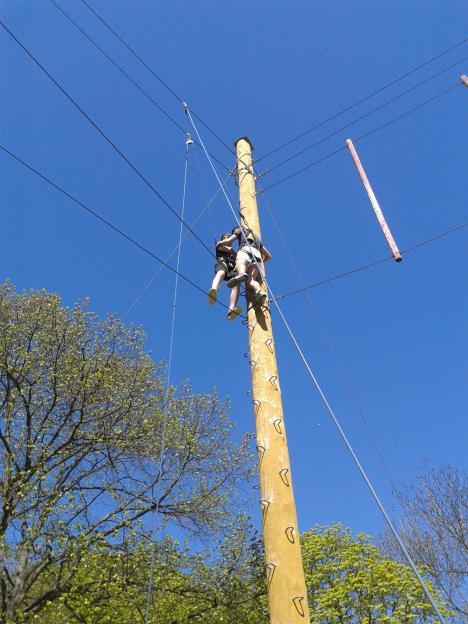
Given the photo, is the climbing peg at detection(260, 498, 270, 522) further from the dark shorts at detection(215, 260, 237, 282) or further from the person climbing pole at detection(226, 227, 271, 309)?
the dark shorts at detection(215, 260, 237, 282)

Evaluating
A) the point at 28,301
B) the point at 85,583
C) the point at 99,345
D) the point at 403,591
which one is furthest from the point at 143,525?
the point at 403,591

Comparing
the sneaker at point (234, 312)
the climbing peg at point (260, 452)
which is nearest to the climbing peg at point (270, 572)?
the climbing peg at point (260, 452)

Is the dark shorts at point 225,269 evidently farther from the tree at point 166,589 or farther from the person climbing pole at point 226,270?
the tree at point 166,589

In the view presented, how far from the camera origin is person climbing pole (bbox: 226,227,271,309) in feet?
16.9

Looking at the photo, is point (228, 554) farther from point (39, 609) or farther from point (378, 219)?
point (378, 219)

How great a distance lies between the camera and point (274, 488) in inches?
152

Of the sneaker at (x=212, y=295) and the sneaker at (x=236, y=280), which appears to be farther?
the sneaker at (x=212, y=295)

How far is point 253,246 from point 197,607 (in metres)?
7.65

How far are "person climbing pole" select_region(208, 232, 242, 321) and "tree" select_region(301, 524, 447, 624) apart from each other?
34.9 ft

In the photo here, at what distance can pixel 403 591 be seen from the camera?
43.2ft

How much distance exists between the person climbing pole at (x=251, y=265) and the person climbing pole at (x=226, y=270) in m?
0.09

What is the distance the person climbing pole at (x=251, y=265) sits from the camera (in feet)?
16.9

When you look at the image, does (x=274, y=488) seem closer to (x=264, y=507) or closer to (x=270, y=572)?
(x=264, y=507)

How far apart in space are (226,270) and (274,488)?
8.85 feet
